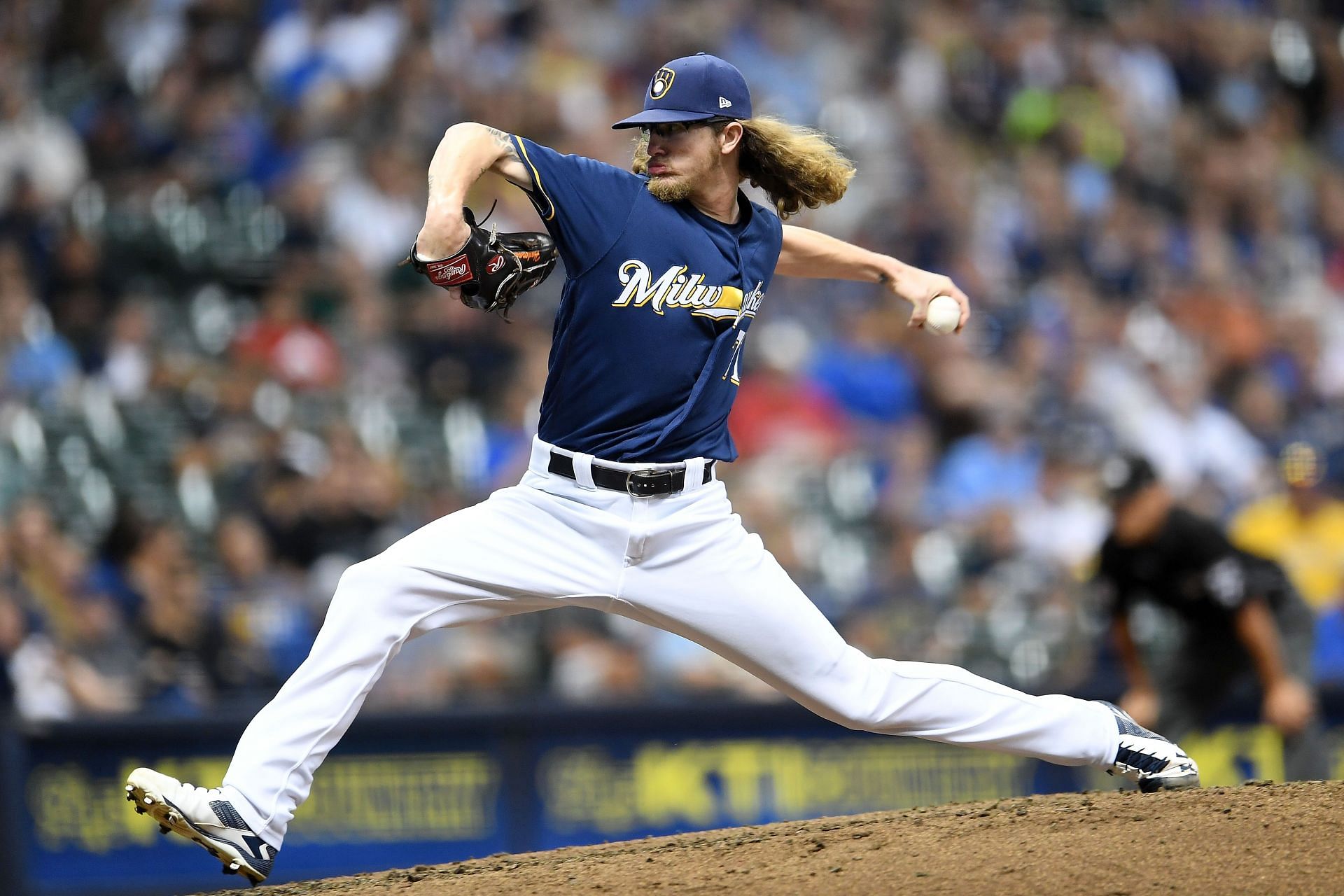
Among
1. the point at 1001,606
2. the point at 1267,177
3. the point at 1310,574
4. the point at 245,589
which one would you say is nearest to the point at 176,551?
the point at 245,589

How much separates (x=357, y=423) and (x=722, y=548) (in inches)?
199

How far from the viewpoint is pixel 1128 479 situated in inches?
280

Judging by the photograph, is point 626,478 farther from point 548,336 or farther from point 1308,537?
point 1308,537

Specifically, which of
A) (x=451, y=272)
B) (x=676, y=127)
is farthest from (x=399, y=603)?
(x=676, y=127)

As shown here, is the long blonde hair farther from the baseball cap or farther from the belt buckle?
the baseball cap

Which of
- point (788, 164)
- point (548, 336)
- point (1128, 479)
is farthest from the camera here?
point (548, 336)

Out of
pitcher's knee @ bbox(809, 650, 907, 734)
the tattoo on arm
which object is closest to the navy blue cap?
the tattoo on arm

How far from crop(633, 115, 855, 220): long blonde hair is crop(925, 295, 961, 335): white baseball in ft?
1.37

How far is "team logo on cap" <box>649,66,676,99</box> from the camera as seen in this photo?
4168 millimetres

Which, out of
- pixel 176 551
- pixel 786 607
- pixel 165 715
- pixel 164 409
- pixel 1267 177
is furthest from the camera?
pixel 1267 177

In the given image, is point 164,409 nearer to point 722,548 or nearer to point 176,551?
point 176,551

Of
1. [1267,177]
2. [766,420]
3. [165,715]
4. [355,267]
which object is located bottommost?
[165,715]

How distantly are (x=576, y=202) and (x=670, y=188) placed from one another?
269 millimetres

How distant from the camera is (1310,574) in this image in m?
9.14
